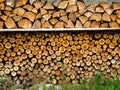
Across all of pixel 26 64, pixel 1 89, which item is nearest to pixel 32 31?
pixel 26 64

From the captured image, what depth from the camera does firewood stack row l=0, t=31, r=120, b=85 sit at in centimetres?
534

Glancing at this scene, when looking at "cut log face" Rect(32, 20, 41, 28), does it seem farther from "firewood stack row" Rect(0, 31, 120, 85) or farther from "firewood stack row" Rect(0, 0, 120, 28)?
"firewood stack row" Rect(0, 31, 120, 85)

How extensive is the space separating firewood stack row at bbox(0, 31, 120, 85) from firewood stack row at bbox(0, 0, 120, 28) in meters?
0.17

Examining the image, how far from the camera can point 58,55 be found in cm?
535

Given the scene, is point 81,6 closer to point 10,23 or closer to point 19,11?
point 19,11

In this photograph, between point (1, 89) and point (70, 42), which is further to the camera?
point (70, 42)

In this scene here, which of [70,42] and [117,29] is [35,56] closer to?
[70,42]

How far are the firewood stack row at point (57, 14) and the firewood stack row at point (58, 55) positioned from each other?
0.56 feet

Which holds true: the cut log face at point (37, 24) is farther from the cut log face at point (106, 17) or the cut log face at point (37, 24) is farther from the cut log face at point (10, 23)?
the cut log face at point (106, 17)

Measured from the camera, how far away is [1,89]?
4984 millimetres

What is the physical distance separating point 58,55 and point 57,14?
0.59m

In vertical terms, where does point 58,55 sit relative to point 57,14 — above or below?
below

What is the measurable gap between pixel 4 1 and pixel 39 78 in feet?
3.92

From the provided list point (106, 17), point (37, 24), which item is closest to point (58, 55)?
point (37, 24)
